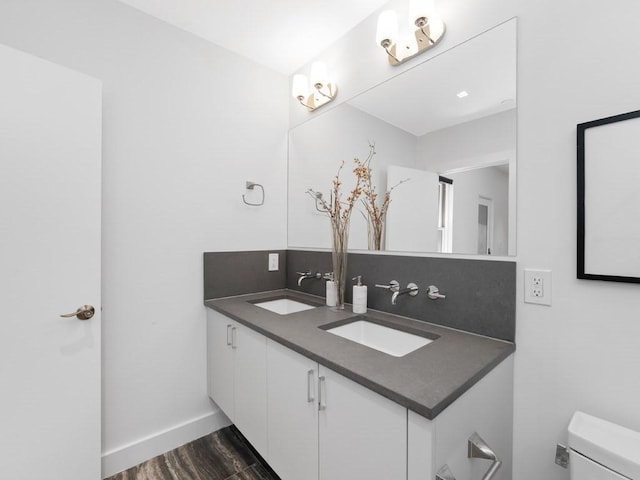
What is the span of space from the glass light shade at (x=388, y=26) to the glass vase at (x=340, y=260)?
1.02 metres

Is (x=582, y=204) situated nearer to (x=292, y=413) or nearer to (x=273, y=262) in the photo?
(x=292, y=413)

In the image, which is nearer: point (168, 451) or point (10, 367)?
point (10, 367)

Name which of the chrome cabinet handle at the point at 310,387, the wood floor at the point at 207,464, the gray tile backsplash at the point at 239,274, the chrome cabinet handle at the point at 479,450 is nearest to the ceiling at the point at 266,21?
the gray tile backsplash at the point at 239,274

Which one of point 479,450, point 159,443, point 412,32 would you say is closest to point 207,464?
point 159,443

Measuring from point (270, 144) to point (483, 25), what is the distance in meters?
1.44

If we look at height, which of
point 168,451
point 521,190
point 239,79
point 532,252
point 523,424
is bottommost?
point 168,451

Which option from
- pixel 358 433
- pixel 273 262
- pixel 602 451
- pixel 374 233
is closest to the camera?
pixel 602 451

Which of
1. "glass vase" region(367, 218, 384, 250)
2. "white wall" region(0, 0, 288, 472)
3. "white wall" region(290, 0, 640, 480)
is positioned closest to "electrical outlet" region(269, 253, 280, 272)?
"white wall" region(0, 0, 288, 472)

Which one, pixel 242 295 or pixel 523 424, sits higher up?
pixel 242 295

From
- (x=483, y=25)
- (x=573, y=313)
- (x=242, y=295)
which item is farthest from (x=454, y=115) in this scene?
(x=242, y=295)

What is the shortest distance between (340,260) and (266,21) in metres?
1.47

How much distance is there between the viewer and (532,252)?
111 centimetres

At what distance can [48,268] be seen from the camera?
4.17 ft

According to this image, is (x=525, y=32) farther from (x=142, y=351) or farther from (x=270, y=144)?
(x=142, y=351)
